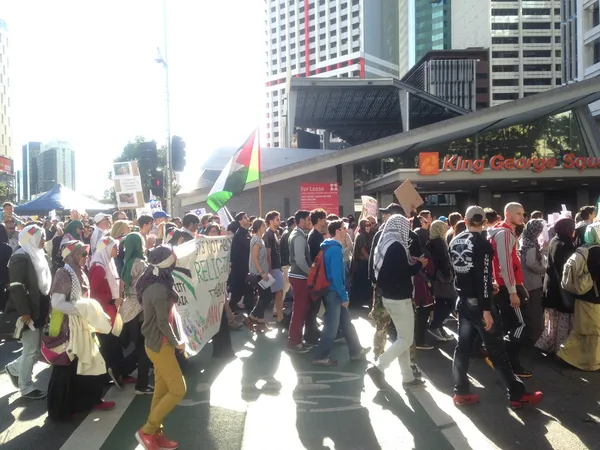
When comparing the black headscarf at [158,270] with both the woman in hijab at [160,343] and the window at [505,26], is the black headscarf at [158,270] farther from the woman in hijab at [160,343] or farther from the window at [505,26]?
the window at [505,26]

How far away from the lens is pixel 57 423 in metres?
5.26

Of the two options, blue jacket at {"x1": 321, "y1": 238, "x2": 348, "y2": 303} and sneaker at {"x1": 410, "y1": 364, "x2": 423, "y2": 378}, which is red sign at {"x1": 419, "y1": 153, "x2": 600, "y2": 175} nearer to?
blue jacket at {"x1": 321, "y1": 238, "x2": 348, "y2": 303}

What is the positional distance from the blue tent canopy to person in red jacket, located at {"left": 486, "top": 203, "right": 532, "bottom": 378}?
17.2 m

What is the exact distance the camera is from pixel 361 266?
1106 cm

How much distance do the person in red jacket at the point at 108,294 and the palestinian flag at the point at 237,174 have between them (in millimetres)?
3522

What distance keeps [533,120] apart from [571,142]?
2.16m

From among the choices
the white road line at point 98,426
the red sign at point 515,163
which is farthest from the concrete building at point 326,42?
the white road line at point 98,426

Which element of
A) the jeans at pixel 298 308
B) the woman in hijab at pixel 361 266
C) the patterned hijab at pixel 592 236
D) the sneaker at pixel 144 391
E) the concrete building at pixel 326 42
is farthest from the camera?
the concrete building at pixel 326 42

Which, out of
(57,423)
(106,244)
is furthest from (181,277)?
(57,423)

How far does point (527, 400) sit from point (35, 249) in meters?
5.06

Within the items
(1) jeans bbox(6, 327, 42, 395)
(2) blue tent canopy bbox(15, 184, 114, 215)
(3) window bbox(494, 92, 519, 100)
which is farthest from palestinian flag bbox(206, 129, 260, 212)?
(3) window bbox(494, 92, 519, 100)

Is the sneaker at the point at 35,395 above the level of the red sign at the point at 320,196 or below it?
below

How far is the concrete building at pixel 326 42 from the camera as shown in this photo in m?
128

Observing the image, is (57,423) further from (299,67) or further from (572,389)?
(299,67)
